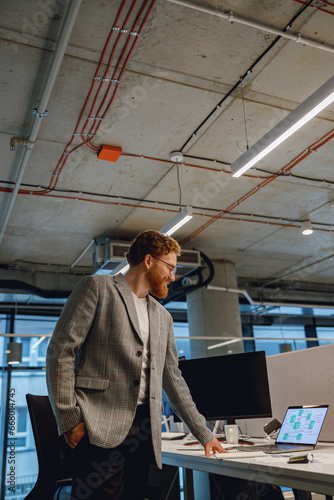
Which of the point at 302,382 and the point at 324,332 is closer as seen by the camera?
the point at 302,382

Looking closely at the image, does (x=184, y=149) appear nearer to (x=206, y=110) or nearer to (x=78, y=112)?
(x=206, y=110)

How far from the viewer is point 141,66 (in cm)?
334

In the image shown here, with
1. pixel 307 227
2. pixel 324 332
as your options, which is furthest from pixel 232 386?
pixel 324 332

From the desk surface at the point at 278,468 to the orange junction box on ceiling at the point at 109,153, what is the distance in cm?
285

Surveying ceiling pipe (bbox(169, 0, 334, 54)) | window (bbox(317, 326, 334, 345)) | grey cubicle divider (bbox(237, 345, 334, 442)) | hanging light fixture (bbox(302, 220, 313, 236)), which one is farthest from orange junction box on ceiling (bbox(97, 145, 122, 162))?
window (bbox(317, 326, 334, 345))

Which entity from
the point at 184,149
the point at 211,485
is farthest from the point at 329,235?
the point at 211,485

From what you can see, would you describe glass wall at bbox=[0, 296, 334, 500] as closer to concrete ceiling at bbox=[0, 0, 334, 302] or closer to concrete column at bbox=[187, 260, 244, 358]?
concrete column at bbox=[187, 260, 244, 358]

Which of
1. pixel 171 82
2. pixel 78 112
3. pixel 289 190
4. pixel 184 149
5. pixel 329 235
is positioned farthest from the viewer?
pixel 329 235

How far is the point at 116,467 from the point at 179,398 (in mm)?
509

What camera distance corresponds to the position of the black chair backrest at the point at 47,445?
197 cm

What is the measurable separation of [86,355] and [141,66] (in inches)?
98.4

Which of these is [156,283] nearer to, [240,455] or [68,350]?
[68,350]

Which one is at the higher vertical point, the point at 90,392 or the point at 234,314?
the point at 234,314

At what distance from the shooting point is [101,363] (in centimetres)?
146
